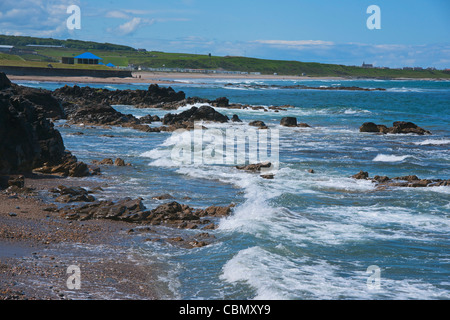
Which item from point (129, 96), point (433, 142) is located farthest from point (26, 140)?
point (129, 96)

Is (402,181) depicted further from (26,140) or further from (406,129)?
(406,129)

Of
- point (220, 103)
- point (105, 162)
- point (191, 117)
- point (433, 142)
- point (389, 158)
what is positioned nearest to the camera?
point (105, 162)

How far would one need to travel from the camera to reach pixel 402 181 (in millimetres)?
18359

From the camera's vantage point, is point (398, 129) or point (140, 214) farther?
point (398, 129)

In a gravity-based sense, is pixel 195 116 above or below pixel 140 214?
above

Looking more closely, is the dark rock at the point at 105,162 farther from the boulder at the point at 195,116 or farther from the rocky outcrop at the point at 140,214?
the boulder at the point at 195,116

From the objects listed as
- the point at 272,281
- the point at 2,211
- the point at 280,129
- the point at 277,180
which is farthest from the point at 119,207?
the point at 280,129

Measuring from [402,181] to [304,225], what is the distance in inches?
271

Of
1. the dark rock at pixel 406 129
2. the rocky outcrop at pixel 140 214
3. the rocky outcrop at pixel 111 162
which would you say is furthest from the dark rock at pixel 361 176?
the dark rock at pixel 406 129

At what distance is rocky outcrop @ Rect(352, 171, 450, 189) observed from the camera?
17.5 m

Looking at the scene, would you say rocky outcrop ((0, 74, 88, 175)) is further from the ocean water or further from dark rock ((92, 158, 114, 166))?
the ocean water

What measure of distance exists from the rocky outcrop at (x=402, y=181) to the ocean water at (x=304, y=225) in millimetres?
460

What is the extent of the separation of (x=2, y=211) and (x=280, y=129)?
82.2 feet

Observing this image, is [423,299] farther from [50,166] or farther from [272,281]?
[50,166]
